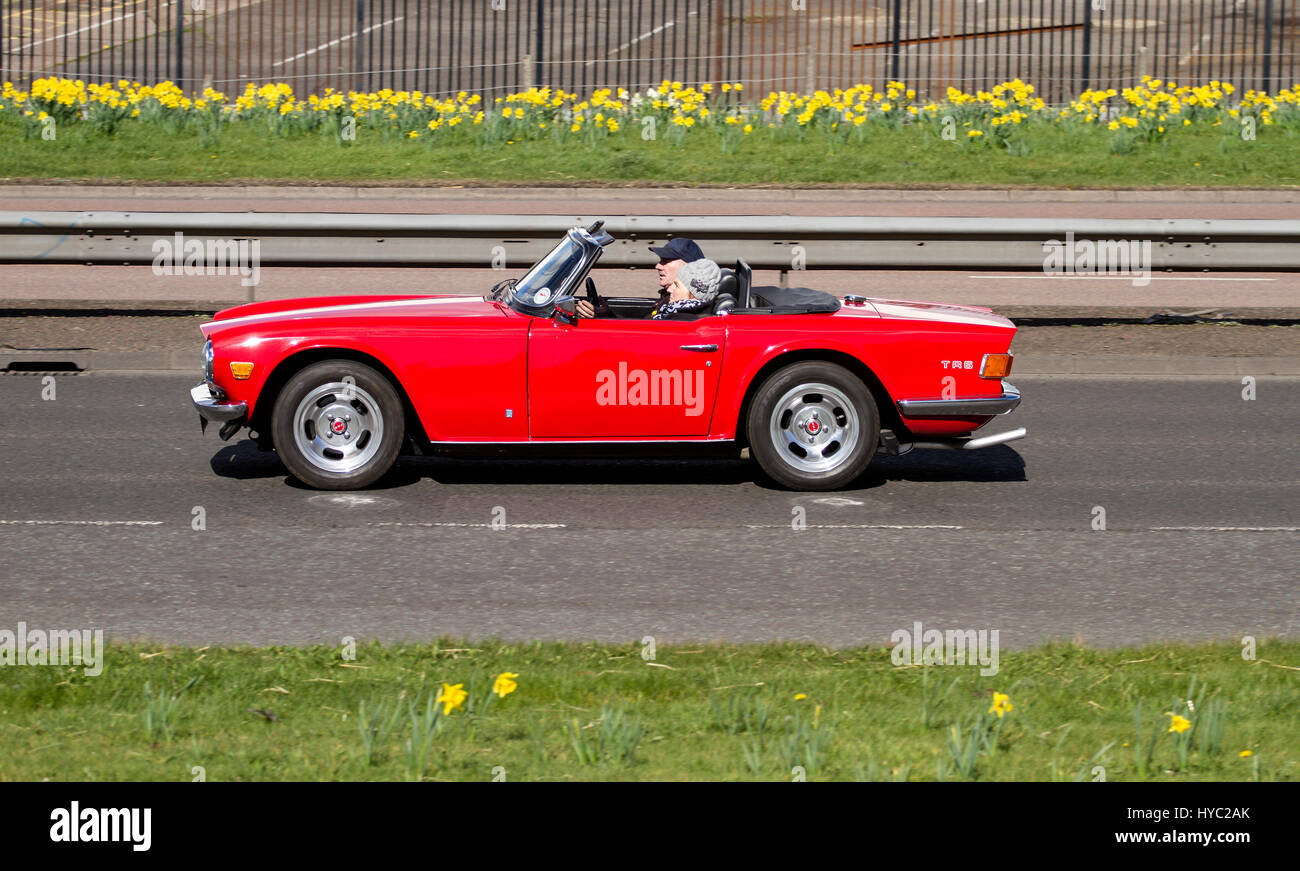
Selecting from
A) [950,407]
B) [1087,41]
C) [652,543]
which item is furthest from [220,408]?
[1087,41]

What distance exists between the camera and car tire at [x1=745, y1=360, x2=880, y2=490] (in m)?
8.42

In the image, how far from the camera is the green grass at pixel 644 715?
15.2 ft

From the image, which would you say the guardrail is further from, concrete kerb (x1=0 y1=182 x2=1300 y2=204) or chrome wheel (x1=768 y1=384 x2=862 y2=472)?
concrete kerb (x1=0 y1=182 x2=1300 y2=204)

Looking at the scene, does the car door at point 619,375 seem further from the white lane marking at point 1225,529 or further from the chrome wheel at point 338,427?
the white lane marking at point 1225,529

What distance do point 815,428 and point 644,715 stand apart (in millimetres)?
3680

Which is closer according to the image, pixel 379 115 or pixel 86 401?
pixel 86 401

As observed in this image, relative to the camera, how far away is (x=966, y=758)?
4516 mm

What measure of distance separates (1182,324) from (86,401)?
861 cm

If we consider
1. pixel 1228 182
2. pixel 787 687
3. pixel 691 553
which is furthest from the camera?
pixel 1228 182

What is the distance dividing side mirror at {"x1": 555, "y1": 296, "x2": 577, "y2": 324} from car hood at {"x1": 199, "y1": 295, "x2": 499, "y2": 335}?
0.38 m

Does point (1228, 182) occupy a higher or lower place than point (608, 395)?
higher

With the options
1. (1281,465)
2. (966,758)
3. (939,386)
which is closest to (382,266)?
(939,386)

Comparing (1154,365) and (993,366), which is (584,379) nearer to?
(993,366)
